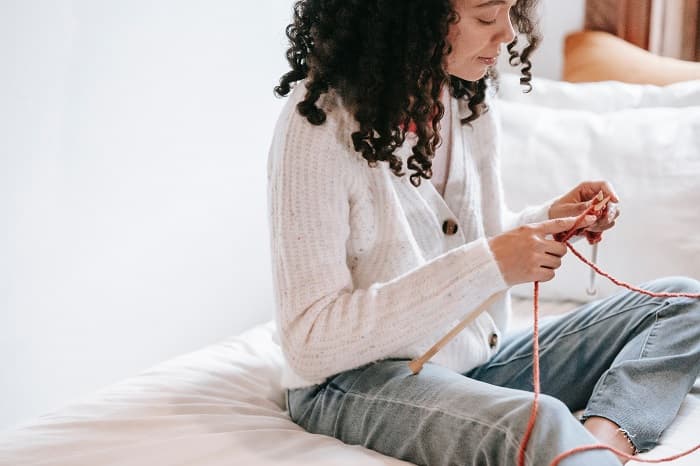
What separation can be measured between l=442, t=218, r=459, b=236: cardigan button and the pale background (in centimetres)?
63

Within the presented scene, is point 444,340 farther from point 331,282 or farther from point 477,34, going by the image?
point 477,34

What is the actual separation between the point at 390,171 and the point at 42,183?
612 millimetres

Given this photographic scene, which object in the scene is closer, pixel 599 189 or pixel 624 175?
pixel 599 189

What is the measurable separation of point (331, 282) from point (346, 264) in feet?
0.21

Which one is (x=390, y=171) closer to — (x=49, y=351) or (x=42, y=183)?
(x=42, y=183)

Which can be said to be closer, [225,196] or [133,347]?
[133,347]

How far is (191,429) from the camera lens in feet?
3.85

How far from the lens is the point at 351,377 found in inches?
45.4

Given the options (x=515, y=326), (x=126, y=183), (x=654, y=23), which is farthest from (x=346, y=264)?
(x=654, y=23)

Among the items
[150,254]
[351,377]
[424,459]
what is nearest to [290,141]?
[351,377]

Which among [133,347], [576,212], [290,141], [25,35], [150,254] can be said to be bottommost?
[133,347]

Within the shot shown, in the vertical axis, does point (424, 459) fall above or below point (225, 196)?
below

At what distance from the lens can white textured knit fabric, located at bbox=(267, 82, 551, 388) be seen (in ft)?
3.59

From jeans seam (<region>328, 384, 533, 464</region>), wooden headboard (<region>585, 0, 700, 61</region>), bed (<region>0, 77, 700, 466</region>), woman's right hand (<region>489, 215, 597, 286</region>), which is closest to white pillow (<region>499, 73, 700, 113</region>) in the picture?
bed (<region>0, 77, 700, 466</region>)
